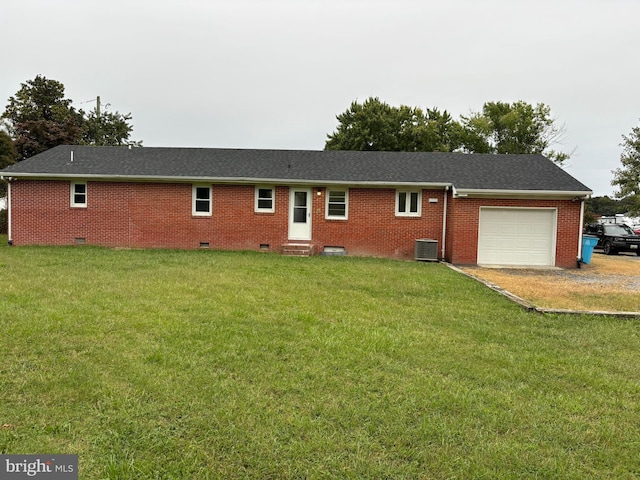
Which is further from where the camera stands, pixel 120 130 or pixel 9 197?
pixel 120 130


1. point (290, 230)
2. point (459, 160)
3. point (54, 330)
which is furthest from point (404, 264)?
point (54, 330)

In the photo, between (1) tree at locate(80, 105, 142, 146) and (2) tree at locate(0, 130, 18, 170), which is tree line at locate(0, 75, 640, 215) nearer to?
(1) tree at locate(80, 105, 142, 146)

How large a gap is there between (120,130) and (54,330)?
3708 centimetres

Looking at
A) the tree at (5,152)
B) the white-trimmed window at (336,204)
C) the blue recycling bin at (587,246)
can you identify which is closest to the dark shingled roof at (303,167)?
the white-trimmed window at (336,204)

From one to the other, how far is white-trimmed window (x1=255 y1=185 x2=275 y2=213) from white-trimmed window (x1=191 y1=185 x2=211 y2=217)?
1.85 m

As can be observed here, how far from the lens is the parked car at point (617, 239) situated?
61.8 ft

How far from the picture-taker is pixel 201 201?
1552 cm

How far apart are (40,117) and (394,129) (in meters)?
28.5

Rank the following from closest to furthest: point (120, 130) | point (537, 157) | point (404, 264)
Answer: point (404, 264) < point (537, 157) < point (120, 130)

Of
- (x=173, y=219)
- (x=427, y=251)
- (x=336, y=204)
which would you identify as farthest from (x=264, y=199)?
(x=427, y=251)

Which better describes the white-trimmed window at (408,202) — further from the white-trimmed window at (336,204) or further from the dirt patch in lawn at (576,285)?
the dirt patch in lawn at (576,285)

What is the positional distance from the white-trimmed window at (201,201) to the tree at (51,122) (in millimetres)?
18019

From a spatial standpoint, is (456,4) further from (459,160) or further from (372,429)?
(372,429)

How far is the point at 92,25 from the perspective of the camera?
603 inches
